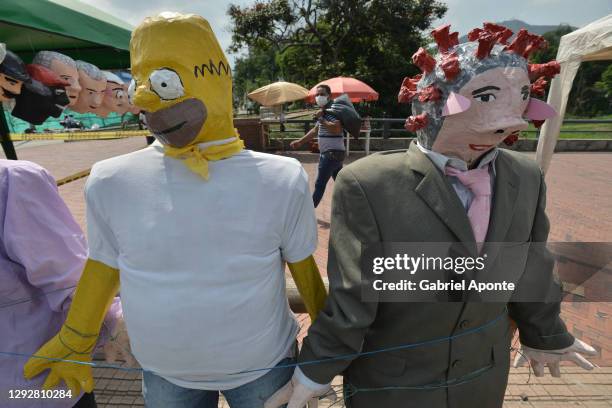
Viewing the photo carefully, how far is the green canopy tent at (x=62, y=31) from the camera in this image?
4.92 ft

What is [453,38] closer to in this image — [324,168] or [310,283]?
[310,283]

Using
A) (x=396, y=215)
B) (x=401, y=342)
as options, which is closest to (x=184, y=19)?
(x=396, y=215)

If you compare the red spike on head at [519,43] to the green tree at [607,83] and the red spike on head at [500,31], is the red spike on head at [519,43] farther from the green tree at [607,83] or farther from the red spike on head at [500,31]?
the green tree at [607,83]

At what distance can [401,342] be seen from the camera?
50.6 inches

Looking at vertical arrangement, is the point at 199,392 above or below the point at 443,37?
below

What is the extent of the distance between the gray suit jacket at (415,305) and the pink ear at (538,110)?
7.8 inches

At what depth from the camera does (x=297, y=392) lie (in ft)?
4.12

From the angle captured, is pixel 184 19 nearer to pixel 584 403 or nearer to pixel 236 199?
pixel 236 199

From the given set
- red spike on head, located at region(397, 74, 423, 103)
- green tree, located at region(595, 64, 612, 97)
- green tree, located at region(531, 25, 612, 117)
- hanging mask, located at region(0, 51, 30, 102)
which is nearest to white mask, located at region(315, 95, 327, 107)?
hanging mask, located at region(0, 51, 30, 102)

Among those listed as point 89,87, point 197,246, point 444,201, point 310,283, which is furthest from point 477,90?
point 89,87

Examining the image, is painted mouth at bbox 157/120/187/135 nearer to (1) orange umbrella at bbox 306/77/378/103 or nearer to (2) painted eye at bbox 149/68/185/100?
(2) painted eye at bbox 149/68/185/100

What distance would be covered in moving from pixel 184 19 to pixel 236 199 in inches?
22.0

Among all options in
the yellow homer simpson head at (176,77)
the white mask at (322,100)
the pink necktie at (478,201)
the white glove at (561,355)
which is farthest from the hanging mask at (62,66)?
the white mask at (322,100)

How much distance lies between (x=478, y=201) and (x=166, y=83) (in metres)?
1.05
